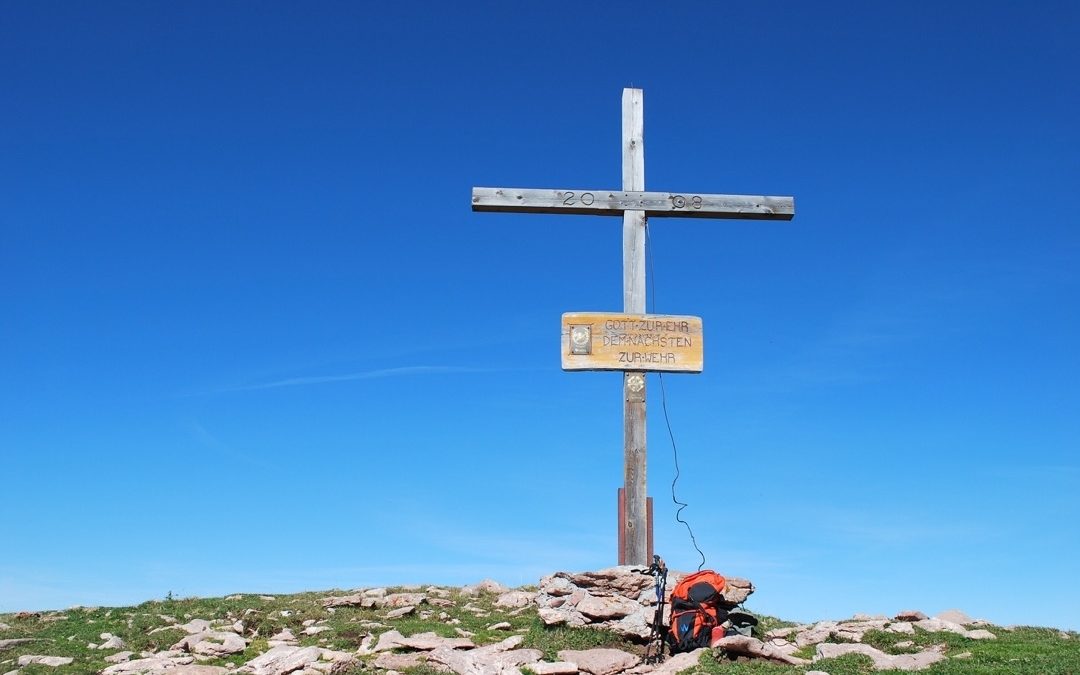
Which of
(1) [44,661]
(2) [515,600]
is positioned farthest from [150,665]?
(2) [515,600]

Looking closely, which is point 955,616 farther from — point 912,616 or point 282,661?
point 282,661

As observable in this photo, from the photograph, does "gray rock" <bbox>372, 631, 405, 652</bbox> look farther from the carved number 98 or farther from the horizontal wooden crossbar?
the carved number 98

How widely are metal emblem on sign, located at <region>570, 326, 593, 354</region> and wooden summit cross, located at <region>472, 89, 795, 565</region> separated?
2 cm

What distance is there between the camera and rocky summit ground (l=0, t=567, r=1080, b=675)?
37.6ft

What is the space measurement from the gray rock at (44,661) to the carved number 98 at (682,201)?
11589 mm

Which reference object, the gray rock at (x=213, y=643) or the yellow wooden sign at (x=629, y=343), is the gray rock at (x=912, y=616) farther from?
the gray rock at (x=213, y=643)

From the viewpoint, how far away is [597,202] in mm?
15719

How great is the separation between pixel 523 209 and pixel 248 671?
8.08m

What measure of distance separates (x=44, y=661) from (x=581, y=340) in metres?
9.26

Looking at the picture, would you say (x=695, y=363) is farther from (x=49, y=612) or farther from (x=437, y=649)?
(x=49, y=612)

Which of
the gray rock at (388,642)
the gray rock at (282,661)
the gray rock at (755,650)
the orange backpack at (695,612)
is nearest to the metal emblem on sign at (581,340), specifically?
the orange backpack at (695,612)

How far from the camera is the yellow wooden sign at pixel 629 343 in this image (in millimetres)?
15023

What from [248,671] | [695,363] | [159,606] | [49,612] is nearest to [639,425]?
[695,363]

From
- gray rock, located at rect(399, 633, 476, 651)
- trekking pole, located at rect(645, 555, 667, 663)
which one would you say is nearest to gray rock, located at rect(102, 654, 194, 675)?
gray rock, located at rect(399, 633, 476, 651)
